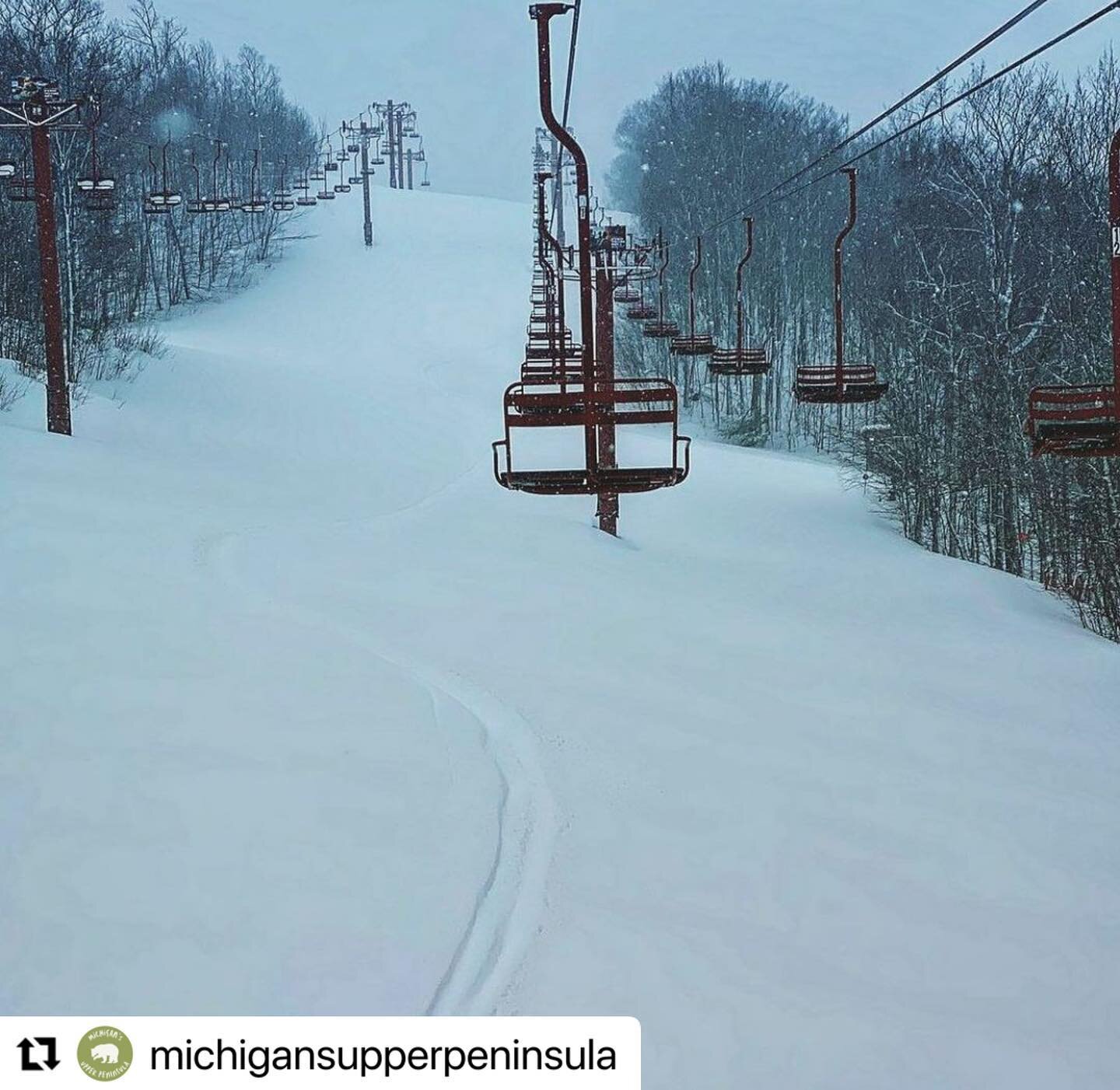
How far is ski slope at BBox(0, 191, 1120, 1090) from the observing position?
21.1ft

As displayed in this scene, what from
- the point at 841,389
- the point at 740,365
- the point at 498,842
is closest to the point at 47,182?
the point at 740,365

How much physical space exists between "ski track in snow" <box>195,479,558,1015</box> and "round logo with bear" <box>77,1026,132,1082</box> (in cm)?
140

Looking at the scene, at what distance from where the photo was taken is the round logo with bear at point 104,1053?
5.64m

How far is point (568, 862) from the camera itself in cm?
794

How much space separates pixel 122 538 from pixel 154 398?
11.6 meters

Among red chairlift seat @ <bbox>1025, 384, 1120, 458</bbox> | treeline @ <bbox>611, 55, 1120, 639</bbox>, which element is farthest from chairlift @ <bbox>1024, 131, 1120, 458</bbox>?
treeline @ <bbox>611, 55, 1120, 639</bbox>

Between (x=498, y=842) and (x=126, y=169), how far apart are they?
39.0m

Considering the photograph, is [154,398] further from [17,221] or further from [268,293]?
[268,293]

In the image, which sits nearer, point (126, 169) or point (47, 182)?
point (47, 182)

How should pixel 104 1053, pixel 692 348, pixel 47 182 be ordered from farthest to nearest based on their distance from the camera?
pixel 692 348, pixel 47 182, pixel 104 1053

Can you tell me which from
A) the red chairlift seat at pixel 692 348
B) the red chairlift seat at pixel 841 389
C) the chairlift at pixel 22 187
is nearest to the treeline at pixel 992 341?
the red chairlift seat at pixel 692 348

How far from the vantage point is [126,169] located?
41.9 m

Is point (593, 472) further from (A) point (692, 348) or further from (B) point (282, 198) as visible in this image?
(B) point (282, 198)
